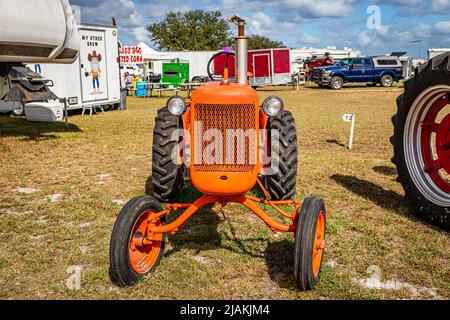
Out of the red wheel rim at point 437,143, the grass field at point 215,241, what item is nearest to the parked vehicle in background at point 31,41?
the grass field at point 215,241

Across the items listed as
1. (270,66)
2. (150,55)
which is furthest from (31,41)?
(150,55)

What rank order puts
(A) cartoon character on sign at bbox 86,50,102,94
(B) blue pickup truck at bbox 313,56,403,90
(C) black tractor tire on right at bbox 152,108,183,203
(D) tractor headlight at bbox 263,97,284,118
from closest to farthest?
1. (D) tractor headlight at bbox 263,97,284,118
2. (C) black tractor tire on right at bbox 152,108,183,203
3. (A) cartoon character on sign at bbox 86,50,102,94
4. (B) blue pickup truck at bbox 313,56,403,90

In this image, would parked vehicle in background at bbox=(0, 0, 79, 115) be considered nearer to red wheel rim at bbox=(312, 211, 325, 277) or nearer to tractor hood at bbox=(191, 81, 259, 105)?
tractor hood at bbox=(191, 81, 259, 105)

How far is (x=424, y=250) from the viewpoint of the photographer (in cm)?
375

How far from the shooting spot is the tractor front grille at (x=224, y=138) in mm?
3174

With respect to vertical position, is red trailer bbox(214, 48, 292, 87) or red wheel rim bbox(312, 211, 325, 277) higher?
red trailer bbox(214, 48, 292, 87)

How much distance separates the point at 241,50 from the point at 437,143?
2276 millimetres

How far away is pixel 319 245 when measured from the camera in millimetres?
3268

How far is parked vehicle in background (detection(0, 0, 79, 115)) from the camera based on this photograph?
7.79 meters

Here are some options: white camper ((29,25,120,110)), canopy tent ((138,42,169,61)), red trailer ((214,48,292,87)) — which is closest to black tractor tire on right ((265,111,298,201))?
white camper ((29,25,120,110))

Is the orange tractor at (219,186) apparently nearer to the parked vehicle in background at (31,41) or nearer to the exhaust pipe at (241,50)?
the exhaust pipe at (241,50)

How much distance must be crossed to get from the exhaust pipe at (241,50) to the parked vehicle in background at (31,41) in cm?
534

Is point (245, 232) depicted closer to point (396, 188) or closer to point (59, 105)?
point (396, 188)

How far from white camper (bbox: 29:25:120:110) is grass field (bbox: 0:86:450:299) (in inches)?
260
